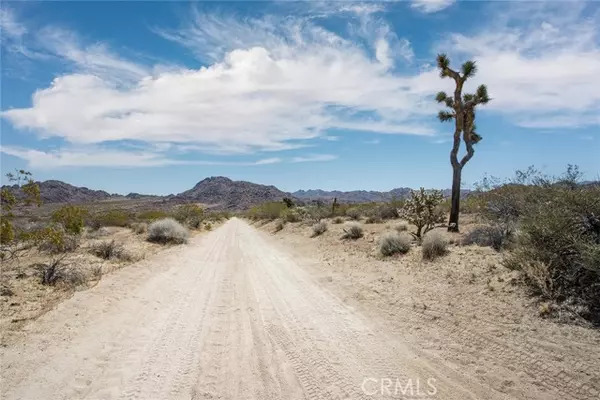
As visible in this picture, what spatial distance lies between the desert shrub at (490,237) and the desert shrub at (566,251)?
3.53m

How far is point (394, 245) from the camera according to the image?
46.8ft

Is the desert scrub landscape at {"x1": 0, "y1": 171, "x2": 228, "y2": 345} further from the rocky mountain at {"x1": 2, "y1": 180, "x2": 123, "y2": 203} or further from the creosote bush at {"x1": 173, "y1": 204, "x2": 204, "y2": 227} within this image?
the rocky mountain at {"x1": 2, "y1": 180, "x2": 123, "y2": 203}

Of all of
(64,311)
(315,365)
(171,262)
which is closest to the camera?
(315,365)

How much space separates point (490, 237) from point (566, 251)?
573 centimetres

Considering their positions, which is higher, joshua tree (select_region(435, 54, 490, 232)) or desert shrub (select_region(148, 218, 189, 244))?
joshua tree (select_region(435, 54, 490, 232))

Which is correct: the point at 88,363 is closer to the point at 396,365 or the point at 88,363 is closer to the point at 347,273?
the point at 396,365

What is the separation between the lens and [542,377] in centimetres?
513

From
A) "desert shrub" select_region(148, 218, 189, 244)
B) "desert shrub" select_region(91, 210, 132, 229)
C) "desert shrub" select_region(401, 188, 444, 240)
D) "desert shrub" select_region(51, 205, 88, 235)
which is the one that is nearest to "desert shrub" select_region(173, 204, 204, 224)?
"desert shrub" select_region(91, 210, 132, 229)

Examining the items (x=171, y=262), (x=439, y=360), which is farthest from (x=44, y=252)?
(x=439, y=360)

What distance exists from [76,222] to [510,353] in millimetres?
16613

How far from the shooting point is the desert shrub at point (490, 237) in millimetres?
12409

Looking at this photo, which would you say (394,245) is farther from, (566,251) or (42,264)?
(42,264)

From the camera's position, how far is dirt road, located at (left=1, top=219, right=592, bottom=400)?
16.2ft

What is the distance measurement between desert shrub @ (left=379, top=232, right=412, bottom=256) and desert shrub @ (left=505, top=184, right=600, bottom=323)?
214 inches
